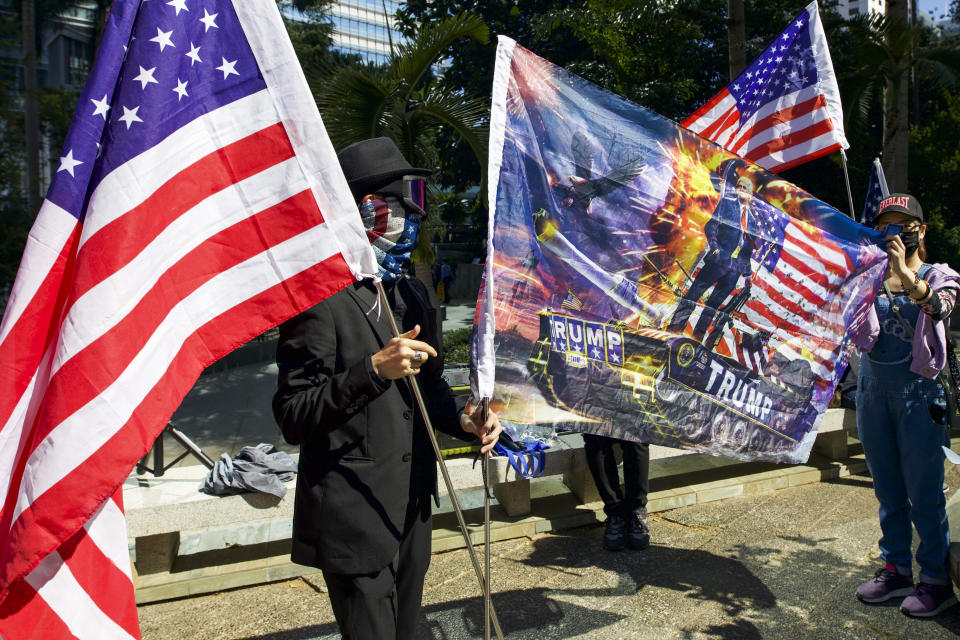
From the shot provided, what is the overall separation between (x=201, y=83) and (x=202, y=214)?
1.25 feet

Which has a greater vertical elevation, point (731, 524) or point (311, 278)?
point (311, 278)

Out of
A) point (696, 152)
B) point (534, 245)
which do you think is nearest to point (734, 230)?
point (696, 152)

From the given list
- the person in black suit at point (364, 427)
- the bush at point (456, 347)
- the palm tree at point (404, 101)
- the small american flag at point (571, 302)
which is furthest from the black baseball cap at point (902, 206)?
the bush at point (456, 347)

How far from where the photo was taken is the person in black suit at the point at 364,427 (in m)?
2.23

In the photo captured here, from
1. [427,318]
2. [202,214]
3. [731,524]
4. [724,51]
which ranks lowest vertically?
[731,524]

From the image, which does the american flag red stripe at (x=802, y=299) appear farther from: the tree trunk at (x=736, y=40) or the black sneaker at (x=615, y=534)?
the tree trunk at (x=736, y=40)

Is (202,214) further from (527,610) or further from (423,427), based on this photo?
(527,610)

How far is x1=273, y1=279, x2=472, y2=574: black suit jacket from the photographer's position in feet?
7.64

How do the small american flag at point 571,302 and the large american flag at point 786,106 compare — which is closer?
the small american flag at point 571,302

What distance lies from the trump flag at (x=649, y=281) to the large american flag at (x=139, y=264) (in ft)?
2.17

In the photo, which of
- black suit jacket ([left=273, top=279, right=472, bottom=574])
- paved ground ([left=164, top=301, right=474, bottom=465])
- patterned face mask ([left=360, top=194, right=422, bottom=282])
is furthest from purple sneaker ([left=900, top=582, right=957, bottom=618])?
paved ground ([left=164, top=301, right=474, bottom=465])

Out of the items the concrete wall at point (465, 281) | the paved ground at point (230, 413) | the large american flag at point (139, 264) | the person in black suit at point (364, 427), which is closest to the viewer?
the large american flag at point (139, 264)

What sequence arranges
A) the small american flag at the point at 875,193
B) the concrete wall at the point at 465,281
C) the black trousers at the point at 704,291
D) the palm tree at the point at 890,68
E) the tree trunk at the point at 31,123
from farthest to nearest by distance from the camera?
the concrete wall at the point at 465,281 → the tree trunk at the point at 31,123 → the palm tree at the point at 890,68 → the small american flag at the point at 875,193 → the black trousers at the point at 704,291

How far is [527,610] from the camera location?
384cm
